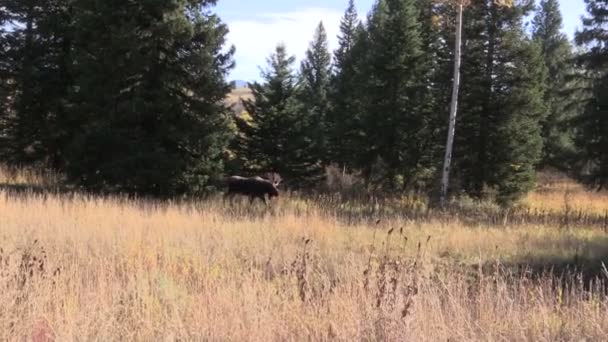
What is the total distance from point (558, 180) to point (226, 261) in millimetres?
45675

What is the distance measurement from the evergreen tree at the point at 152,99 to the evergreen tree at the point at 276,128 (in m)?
8.85

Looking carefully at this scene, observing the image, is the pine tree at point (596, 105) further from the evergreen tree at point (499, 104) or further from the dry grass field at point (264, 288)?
the dry grass field at point (264, 288)

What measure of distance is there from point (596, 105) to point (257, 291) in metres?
21.9

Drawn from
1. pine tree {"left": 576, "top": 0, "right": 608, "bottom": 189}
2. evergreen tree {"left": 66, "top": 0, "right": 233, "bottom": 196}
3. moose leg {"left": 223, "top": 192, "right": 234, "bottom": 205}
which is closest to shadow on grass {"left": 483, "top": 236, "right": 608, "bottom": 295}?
moose leg {"left": 223, "top": 192, "right": 234, "bottom": 205}

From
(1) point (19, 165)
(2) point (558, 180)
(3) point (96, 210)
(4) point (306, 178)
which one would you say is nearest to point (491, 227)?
(3) point (96, 210)

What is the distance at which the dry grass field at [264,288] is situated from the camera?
4234 mm

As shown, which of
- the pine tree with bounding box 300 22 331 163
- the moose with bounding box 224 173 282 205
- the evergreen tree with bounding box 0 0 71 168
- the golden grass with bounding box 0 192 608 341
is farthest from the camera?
the pine tree with bounding box 300 22 331 163

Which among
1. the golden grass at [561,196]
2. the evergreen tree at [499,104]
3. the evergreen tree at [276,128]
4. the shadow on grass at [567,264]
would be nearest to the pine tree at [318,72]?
the evergreen tree at [276,128]

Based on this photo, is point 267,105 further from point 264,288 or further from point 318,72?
point 318,72

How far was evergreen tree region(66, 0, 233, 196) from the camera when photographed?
15531 mm

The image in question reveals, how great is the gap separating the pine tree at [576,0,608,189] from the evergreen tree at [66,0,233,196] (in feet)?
49.9

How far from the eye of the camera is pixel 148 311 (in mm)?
4465

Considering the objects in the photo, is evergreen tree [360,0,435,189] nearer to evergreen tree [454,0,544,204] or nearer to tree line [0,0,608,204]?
tree line [0,0,608,204]

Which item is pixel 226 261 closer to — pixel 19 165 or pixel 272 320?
pixel 272 320
